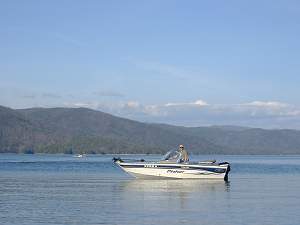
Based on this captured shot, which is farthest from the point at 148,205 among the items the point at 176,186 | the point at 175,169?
the point at 175,169

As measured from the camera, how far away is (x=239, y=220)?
1251 inches

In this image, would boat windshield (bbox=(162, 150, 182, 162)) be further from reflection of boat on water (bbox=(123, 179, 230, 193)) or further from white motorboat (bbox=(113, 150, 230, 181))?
reflection of boat on water (bbox=(123, 179, 230, 193))

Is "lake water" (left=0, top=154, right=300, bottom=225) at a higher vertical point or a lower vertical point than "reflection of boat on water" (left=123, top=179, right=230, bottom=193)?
lower

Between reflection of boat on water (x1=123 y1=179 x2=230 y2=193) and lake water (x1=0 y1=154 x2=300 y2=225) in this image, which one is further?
reflection of boat on water (x1=123 y1=179 x2=230 y2=193)

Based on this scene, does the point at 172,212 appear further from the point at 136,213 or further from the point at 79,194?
the point at 79,194

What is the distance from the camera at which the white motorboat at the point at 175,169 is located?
64375mm

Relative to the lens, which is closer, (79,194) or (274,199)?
(274,199)

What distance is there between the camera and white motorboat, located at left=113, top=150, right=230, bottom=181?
211 feet

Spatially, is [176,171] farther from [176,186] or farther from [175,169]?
[176,186]

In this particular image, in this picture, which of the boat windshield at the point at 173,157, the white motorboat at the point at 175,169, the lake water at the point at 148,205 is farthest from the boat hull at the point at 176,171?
the lake water at the point at 148,205

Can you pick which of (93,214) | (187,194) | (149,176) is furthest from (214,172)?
(93,214)

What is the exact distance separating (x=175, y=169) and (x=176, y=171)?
217mm

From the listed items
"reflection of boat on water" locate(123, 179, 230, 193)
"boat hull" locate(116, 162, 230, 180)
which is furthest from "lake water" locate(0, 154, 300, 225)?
"boat hull" locate(116, 162, 230, 180)

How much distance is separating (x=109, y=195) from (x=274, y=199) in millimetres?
10348
